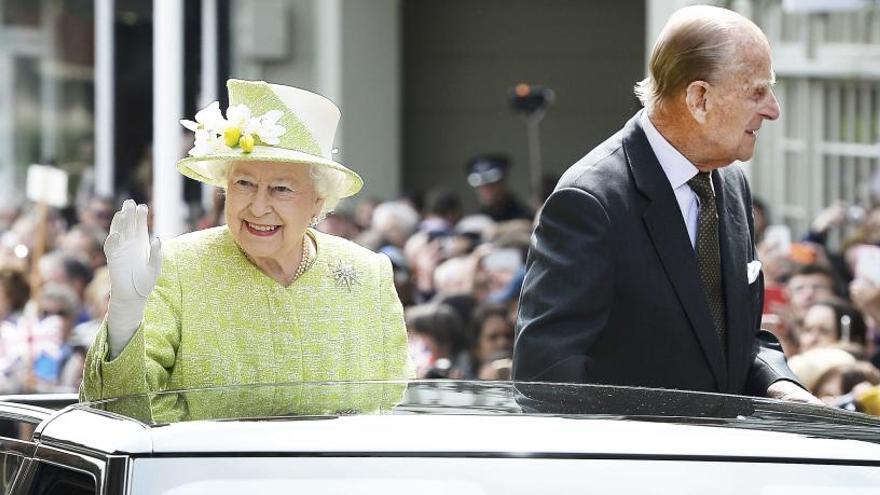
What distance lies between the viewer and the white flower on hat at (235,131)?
4055 millimetres

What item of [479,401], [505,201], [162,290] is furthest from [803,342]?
[505,201]

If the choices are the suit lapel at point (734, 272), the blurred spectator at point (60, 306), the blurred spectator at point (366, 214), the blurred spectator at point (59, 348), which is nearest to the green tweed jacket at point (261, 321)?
the suit lapel at point (734, 272)

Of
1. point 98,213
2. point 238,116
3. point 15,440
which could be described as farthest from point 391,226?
point 15,440

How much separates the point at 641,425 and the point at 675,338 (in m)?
1.23

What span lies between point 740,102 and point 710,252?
1.02 ft

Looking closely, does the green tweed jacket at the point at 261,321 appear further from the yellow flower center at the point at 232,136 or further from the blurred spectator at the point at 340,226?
the blurred spectator at the point at 340,226

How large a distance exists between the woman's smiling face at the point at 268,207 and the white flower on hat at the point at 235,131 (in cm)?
5

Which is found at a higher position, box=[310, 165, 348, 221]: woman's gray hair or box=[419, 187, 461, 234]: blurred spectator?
box=[310, 165, 348, 221]: woman's gray hair

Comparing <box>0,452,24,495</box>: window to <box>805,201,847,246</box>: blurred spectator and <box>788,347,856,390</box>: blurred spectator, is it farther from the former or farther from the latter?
<box>805,201,847,246</box>: blurred spectator

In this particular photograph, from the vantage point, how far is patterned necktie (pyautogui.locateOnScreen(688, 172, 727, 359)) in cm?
414

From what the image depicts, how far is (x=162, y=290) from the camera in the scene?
3936 mm

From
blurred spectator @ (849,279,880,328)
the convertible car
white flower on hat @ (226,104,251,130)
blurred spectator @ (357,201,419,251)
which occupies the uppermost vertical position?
white flower on hat @ (226,104,251,130)

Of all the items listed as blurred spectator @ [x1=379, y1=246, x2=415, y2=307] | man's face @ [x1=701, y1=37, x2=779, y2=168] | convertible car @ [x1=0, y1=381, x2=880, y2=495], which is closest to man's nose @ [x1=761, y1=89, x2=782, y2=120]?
man's face @ [x1=701, y1=37, x2=779, y2=168]

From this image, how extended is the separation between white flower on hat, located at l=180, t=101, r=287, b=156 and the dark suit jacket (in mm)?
563
